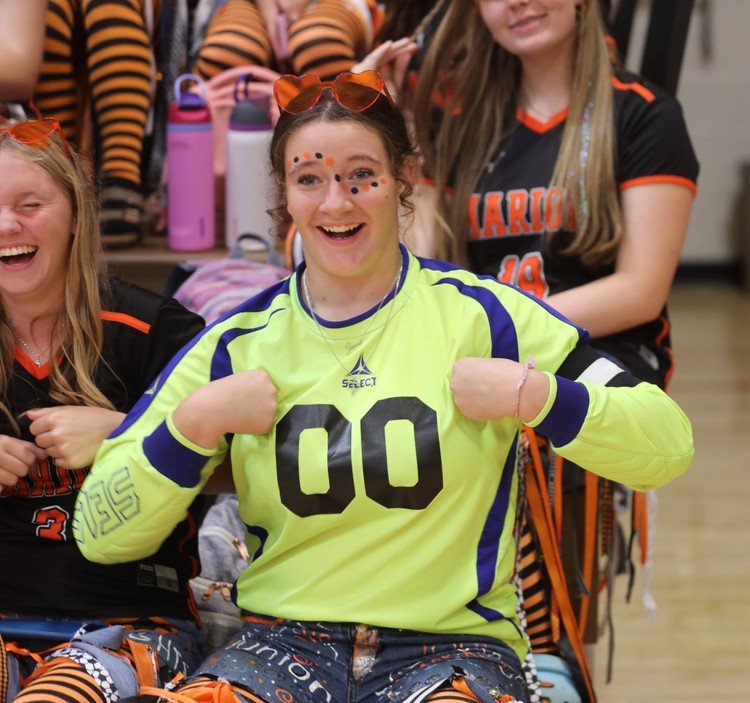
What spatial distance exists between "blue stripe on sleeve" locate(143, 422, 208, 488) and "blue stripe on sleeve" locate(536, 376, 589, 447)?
17.9 inches

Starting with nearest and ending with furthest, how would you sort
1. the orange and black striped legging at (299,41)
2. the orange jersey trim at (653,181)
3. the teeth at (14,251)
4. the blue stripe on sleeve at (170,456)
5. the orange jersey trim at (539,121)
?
the blue stripe on sleeve at (170,456) → the teeth at (14,251) → the orange jersey trim at (653,181) → the orange jersey trim at (539,121) → the orange and black striped legging at (299,41)

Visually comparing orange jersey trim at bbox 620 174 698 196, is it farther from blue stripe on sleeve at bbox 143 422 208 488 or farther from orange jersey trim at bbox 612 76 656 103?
blue stripe on sleeve at bbox 143 422 208 488

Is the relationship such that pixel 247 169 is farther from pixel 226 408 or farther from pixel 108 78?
pixel 226 408

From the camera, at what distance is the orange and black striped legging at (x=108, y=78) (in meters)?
2.68

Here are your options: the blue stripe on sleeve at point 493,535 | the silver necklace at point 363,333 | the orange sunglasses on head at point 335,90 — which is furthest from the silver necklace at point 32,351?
the blue stripe on sleeve at point 493,535

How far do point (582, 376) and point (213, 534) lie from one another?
2.53 feet

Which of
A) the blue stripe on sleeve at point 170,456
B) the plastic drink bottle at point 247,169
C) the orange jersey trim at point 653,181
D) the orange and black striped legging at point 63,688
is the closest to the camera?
the orange and black striped legging at point 63,688

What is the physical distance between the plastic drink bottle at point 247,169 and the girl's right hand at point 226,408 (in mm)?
1105

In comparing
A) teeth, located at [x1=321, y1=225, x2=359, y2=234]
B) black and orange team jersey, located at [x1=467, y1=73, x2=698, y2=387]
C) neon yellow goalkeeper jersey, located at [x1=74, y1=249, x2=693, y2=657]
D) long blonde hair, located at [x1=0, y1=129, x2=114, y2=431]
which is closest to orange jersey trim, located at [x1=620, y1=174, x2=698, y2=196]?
black and orange team jersey, located at [x1=467, y1=73, x2=698, y2=387]

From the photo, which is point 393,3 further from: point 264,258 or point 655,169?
point 655,169

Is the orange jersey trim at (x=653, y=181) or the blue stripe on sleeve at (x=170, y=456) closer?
the blue stripe on sleeve at (x=170, y=456)

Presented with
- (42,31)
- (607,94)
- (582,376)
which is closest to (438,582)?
(582,376)

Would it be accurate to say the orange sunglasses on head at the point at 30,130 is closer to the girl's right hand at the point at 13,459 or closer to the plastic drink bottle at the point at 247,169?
the girl's right hand at the point at 13,459

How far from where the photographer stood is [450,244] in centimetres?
228
